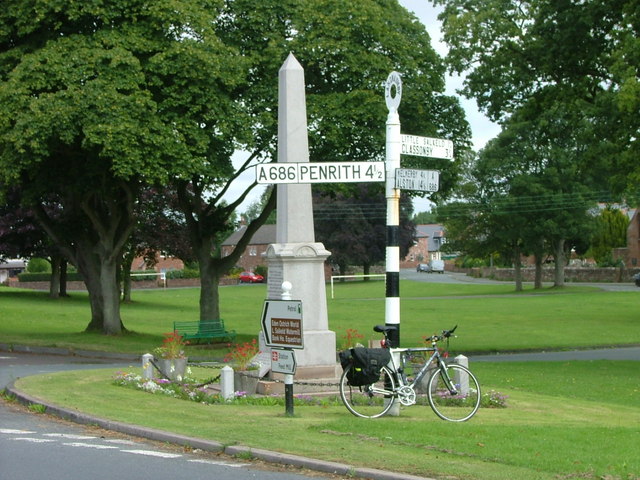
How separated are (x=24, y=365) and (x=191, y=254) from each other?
111ft

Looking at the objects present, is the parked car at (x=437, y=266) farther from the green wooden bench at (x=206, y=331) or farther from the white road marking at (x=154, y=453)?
the white road marking at (x=154, y=453)

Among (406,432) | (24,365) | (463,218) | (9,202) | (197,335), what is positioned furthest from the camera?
(463,218)

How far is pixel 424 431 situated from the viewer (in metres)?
11.2

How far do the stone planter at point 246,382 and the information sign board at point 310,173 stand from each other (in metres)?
4.43

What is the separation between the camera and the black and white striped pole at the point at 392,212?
1259 cm

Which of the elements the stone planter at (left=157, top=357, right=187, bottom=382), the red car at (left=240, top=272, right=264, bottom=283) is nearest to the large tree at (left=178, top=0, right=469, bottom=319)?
the stone planter at (left=157, top=357, right=187, bottom=382)

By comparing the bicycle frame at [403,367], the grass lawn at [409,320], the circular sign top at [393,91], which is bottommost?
the grass lawn at [409,320]

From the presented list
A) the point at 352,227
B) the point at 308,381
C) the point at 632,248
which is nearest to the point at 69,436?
the point at 308,381

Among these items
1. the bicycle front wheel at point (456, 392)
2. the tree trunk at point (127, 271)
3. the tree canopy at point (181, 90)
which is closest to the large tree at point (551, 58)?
the tree canopy at point (181, 90)

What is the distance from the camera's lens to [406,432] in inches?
434

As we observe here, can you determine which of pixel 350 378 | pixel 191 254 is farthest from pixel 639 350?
pixel 191 254

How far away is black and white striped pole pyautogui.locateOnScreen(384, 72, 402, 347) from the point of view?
12.6 metres

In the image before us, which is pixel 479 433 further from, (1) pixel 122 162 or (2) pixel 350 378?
(1) pixel 122 162

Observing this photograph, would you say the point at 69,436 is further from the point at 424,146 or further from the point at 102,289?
the point at 102,289
